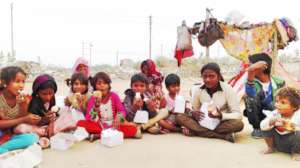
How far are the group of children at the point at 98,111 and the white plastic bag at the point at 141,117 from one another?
0.07 metres

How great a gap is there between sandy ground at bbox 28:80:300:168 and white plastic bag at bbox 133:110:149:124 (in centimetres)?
32

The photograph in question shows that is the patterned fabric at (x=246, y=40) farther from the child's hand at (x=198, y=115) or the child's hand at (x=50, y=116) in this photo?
the child's hand at (x=50, y=116)

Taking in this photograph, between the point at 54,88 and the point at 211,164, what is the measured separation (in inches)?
78.5

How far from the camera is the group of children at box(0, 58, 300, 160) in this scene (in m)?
3.45

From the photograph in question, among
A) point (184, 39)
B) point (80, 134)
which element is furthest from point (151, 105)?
point (184, 39)

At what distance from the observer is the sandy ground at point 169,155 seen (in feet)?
10.7

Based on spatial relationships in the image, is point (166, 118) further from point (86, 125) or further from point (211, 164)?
point (211, 164)

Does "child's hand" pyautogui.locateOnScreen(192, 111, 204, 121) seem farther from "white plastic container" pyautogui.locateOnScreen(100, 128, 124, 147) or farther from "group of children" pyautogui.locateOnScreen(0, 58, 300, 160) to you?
"white plastic container" pyautogui.locateOnScreen(100, 128, 124, 147)

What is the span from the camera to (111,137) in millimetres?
3871

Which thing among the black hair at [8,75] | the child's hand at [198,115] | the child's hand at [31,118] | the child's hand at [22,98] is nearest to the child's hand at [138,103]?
the child's hand at [198,115]

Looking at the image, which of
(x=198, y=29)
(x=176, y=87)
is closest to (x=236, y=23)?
(x=198, y=29)

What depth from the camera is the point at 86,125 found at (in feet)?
13.7

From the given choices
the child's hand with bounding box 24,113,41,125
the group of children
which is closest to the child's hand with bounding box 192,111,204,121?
the group of children

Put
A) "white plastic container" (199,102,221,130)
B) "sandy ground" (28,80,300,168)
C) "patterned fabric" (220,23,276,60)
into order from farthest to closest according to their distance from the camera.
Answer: "patterned fabric" (220,23,276,60) < "white plastic container" (199,102,221,130) < "sandy ground" (28,80,300,168)
